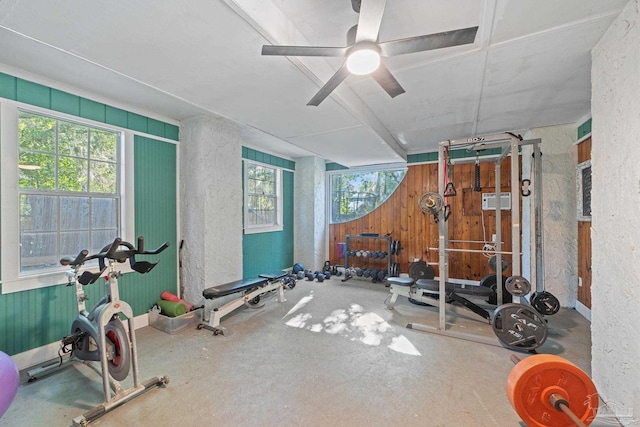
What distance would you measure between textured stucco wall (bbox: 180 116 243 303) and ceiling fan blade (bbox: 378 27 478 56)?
2620 mm

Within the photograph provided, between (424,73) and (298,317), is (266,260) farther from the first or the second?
(424,73)

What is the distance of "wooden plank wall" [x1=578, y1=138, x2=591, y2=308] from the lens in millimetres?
3258

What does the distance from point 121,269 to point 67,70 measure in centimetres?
182

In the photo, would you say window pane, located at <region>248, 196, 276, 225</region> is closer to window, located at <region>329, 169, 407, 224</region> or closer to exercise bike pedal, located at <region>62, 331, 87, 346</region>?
window, located at <region>329, 169, 407, 224</region>

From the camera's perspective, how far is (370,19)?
1.27 metres

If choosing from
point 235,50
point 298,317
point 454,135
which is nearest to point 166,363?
point 298,317

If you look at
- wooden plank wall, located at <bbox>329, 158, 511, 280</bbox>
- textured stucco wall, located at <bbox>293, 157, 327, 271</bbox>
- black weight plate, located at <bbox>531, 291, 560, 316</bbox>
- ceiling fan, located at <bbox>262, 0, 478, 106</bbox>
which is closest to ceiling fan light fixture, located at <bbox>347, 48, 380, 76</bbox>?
ceiling fan, located at <bbox>262, 0, 478, 106</bbox>

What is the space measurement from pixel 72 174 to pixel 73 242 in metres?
0.68

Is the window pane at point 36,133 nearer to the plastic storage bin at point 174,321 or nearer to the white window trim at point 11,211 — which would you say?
the white window trim at point 11,211

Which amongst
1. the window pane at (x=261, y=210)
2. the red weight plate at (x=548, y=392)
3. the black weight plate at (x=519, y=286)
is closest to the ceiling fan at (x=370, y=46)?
the red weight plate at (x=548, y=392)

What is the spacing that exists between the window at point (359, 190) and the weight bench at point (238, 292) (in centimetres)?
252

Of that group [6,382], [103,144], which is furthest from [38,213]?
[6,382]

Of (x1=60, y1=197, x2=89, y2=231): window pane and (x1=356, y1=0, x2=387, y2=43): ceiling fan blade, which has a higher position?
(x1=356, y1=0, x2=387, y2=43): ceiling fan blade

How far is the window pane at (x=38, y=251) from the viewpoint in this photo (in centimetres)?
235
